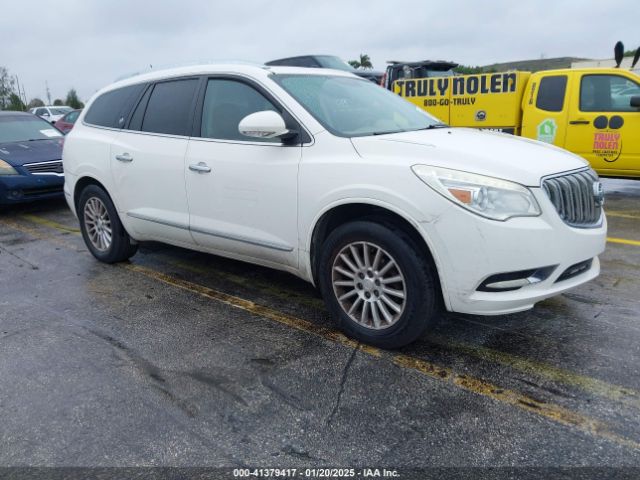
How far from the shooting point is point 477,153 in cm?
305

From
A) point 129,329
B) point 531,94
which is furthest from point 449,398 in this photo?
point 531,94

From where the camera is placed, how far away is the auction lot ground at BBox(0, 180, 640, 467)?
7.80ft

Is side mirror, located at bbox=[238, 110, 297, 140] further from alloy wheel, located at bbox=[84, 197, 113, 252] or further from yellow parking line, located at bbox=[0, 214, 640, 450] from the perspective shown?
alloy wheel, located at bbox=[84, 197, 113, 252]

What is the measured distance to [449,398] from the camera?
107 inches

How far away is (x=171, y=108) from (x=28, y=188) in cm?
461

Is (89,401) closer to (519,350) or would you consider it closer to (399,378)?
(399,378)

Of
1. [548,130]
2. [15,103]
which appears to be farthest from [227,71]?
[15,103]

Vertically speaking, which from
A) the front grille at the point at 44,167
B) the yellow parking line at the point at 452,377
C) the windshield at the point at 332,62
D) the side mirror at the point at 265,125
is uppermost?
the windshield at the point at 332,62

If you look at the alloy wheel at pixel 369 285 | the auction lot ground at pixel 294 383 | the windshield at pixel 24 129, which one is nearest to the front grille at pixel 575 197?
the auction lot ground at pixel 294 383

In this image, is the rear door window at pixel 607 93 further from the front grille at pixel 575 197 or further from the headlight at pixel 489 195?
the headlight at pixel 489 195

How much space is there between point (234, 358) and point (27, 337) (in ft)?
Answer: 4.99

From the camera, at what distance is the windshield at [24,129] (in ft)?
28.9

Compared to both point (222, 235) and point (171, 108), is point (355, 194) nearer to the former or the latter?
point (222, 235)

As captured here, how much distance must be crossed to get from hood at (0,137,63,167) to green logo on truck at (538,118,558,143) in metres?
7.22
